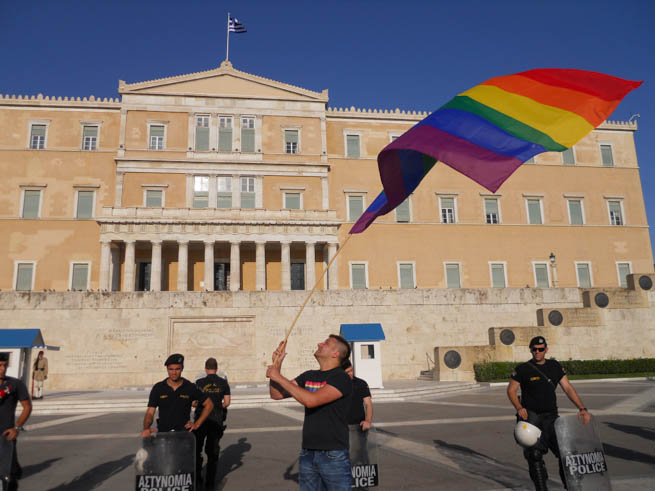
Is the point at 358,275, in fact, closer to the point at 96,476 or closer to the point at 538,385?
the point at 96,476

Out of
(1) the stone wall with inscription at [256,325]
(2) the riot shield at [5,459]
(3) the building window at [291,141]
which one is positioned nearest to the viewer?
(2) the riot shield at [5,459]

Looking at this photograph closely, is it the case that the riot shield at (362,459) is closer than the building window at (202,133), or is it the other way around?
the riot shield at (362,459)

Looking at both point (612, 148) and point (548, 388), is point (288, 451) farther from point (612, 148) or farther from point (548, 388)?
point (612, 148)

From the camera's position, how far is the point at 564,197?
42062 millimetres

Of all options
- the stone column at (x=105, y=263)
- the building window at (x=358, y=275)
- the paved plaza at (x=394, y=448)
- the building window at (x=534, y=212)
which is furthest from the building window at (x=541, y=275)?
the stone column at (x=105, y=263)

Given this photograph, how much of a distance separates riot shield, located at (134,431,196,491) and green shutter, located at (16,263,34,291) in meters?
34.4

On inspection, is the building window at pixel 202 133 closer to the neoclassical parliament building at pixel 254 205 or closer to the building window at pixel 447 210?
the neoclassical parliament building at pixel 254 205

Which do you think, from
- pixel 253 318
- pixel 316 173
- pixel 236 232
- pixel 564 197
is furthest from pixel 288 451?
pixel 564 197

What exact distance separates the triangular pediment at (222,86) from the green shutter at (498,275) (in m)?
19.1

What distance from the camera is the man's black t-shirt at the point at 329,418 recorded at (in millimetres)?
4199

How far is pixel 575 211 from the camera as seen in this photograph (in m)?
42.2

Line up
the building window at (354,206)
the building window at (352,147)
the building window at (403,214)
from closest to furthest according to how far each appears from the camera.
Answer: the building window at (354,206), the building window at (403,214), the building window at (352,147)

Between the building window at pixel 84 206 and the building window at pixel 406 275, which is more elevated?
the building window at pixel 84 206

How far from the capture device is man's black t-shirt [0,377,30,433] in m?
5.75
